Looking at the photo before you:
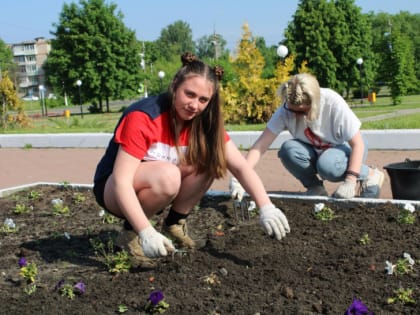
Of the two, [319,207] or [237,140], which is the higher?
[319,207]

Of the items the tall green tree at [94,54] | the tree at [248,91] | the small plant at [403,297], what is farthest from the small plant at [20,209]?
the tall green tree at [94,54]

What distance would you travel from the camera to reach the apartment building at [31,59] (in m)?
116

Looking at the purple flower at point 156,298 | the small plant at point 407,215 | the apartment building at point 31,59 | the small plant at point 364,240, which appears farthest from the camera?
the apartment building at point 31,59

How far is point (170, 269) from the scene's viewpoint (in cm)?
299

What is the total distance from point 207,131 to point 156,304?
1053mm

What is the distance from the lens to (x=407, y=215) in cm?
365

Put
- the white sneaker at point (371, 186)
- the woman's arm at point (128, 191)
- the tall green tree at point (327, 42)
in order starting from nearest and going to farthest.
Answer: the woman's arm at point (128, 191) < the white sneaker at point (371, 186) < the tall green tree at point (327, 42)

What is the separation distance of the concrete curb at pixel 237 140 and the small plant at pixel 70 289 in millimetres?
5884

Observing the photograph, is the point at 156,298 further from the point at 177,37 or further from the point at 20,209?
the point at 177,37

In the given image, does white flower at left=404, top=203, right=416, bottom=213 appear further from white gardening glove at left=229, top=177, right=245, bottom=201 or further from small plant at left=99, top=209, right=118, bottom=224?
small plant at left=99, top=209, right=118, bottom=224

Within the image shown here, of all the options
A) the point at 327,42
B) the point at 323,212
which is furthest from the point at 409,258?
the point at 327,42

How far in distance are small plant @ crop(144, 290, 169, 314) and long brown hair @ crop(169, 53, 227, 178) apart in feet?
3.06

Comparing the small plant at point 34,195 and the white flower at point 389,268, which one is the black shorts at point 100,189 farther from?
the small plant at point 34,195

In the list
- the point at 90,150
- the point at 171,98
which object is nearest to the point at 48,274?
the point at 171,98
